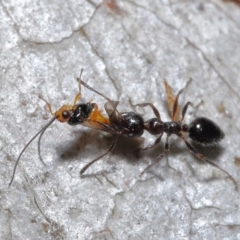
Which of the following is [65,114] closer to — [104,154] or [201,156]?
[104,154]

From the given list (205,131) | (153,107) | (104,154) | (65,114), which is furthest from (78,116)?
(205,131)

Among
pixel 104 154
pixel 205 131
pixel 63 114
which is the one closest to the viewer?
pixel 63 114

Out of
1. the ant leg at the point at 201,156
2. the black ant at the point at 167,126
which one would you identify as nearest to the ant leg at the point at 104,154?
the black ant at the point at 167,126

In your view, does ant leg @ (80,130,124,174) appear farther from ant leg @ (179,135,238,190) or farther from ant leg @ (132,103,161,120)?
ant leg @ (179,135,238,190)

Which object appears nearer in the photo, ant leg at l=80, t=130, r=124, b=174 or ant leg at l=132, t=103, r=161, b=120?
ant leg at l=80, t=130, r=124, b=174

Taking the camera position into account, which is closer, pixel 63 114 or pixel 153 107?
pixel 63 114

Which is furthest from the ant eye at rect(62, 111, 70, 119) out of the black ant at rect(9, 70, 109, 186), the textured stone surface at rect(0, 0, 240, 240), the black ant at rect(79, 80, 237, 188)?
the black ant at rect(79, 80, 237, 188)

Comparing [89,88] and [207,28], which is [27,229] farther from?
[207,28]
